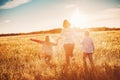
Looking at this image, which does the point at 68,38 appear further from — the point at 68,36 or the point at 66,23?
the point at 66,23

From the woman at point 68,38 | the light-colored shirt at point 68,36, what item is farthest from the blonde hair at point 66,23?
the light-colored shirt at point 68,36

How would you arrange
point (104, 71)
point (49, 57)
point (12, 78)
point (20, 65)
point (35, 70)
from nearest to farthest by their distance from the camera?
point (12, 78), point (104, 71), point (35, 70), point (20, 65), point (49, 57)

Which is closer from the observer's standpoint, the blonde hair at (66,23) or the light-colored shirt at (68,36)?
the blonde hair at (66,23)

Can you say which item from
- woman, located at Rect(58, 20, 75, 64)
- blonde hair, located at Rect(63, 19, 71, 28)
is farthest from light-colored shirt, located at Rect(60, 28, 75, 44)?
blonde hair, located at Rect(63, 19, 71, 28)

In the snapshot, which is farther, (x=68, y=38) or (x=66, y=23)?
(x=68, y=38)

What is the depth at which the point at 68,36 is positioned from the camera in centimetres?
909

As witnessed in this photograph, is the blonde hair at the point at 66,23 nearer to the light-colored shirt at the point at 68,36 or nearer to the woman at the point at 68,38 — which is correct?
the woman at the point at 68,38

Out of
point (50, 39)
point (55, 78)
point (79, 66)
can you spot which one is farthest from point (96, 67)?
point (50, 39)

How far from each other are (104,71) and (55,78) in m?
1.61

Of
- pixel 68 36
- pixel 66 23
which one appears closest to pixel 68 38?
pixel 68 36

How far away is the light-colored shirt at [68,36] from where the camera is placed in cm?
909

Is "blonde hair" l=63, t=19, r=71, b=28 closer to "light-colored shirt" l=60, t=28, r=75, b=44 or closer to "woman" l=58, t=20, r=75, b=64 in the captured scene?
→ "woman" l=58, t=20, r=75, b=64

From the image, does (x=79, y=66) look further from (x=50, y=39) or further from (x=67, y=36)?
(x=50, y=39)

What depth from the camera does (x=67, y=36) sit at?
29.9ft
